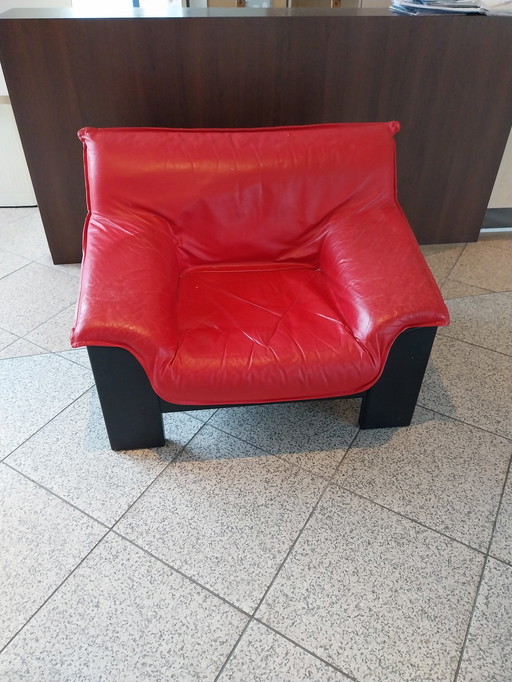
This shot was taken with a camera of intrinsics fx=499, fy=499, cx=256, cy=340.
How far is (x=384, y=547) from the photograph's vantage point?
1.37 meters

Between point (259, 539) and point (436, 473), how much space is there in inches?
23.6

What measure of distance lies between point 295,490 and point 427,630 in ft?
1.62

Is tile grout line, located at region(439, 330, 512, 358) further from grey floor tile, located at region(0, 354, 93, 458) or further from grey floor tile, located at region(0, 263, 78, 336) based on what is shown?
grey floor tile, located at region(0, 263, 78, 336)

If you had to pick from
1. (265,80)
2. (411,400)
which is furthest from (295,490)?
(265,80)

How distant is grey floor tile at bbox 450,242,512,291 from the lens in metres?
2.50

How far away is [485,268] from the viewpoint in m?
2.61

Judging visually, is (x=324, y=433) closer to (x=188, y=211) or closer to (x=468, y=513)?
(x=468, y=513)

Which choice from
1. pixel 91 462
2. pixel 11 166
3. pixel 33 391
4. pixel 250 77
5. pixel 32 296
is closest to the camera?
pixel 91 462

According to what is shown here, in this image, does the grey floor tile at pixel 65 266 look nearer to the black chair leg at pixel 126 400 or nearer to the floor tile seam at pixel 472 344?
the black chair leg at pixel 126 400

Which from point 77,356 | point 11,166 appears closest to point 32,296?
point 77,356

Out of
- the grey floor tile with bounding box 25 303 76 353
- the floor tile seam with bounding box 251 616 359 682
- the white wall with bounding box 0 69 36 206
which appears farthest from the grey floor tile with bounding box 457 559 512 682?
the white wall with bounding box 0 69 36 206

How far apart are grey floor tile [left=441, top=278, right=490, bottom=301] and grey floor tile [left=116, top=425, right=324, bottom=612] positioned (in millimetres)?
1316

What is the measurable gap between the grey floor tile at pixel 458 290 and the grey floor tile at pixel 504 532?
1.12 metres

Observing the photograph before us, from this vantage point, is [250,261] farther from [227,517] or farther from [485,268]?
[485,268]
